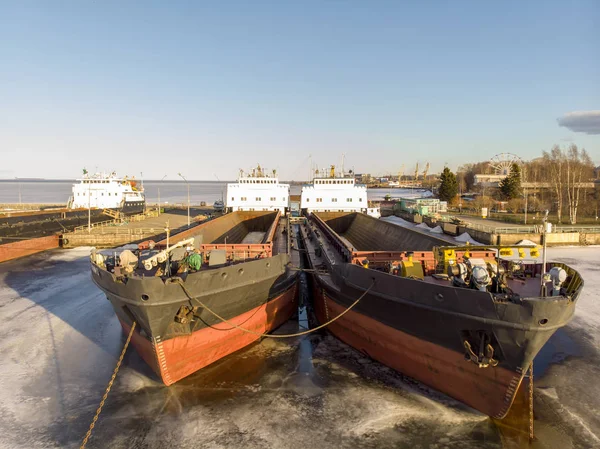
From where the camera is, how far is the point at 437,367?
358 inches

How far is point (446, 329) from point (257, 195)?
90.5ft

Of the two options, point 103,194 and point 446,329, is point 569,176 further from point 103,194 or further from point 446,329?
point 103,194

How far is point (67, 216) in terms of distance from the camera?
39.3 meters

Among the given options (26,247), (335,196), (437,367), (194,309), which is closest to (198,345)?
(194,309)

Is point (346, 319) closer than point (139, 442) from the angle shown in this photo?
No

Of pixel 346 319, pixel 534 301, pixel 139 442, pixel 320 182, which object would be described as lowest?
pixel 139 442

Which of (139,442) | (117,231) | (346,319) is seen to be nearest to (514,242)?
(346,319)

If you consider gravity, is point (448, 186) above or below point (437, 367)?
above

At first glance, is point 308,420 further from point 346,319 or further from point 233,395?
point 346,319

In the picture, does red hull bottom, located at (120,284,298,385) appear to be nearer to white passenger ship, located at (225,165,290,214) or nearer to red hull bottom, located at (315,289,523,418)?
red hull bottom, located at (315,289,523,418)

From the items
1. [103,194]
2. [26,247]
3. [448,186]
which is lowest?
[26,247]

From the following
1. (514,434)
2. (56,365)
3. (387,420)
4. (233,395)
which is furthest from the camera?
(56,365)

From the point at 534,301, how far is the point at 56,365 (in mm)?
12213

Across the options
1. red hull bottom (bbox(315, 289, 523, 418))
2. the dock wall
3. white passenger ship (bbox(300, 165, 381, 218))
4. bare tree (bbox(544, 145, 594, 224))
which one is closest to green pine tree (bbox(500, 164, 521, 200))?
bare tree (bbox(544, 145, 594, 224))
